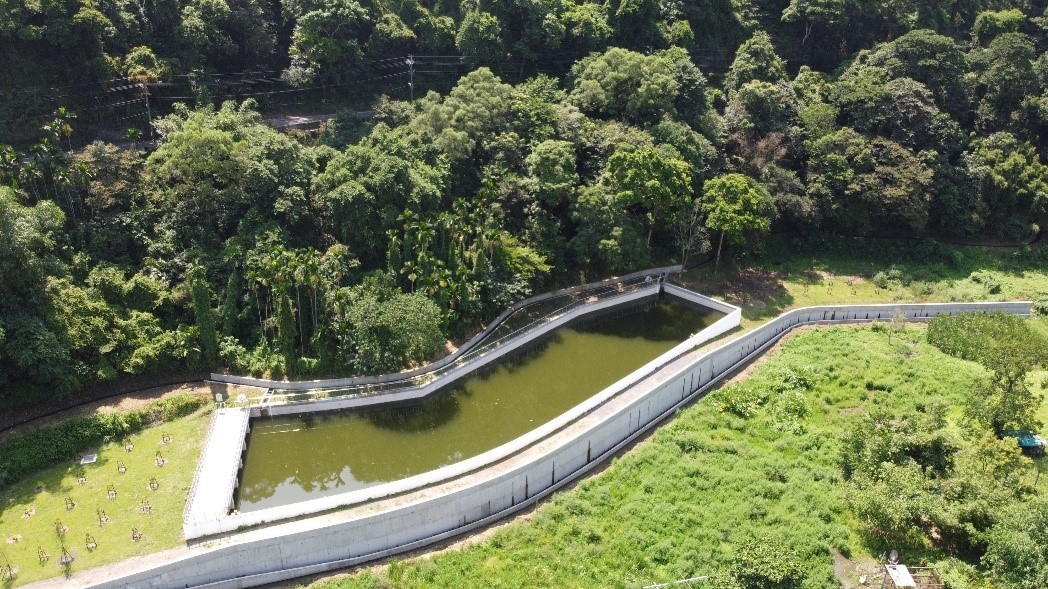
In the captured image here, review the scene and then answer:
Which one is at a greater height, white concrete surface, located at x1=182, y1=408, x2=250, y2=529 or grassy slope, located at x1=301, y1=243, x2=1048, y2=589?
white concrete surface, located at x1=182, y1=408, x2=250, y2=529

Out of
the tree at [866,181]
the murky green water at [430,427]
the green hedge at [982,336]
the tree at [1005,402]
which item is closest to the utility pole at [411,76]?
the murky green water at [430,427]

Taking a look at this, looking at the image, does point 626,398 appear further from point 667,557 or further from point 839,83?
point 839,83

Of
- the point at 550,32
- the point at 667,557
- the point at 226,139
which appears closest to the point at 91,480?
the point at 226,139

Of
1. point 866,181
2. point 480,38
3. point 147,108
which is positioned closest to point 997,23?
point 866,181

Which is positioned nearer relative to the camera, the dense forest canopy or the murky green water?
the murky green water

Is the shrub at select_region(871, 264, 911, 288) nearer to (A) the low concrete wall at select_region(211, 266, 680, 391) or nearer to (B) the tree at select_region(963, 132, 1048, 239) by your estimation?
(B) the tree at select_region(963, 132, 1048, 239)

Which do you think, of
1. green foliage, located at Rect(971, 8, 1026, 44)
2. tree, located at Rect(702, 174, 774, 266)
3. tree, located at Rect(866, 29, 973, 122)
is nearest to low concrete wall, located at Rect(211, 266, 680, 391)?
tree, located at Rect(702, 174, 774, 266)

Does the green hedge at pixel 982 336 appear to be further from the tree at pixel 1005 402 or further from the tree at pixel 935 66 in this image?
the tree at pixel 935 66
